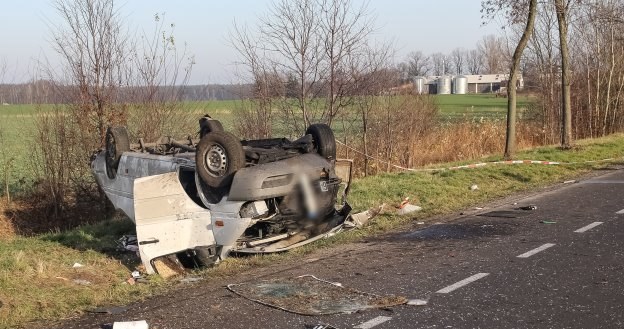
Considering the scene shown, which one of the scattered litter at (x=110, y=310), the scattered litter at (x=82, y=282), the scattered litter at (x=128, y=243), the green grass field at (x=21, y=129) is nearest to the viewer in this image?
the scattered litter at (x=110, y=310)

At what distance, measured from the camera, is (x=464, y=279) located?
6.35m

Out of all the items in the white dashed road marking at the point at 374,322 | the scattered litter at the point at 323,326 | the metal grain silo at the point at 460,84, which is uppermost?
the metal grain silo at the point at 460,84

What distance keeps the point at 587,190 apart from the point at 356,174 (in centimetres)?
583

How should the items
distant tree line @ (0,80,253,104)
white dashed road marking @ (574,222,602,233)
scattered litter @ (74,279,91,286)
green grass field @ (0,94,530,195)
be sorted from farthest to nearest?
green grass field @ (0,94,530,195) → distant tree line @ (0,80,253,104) → white dashed road marking @ (574,222,602,233) → scattered litter @ (74,279,91,286)

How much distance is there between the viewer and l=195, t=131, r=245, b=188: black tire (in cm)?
687

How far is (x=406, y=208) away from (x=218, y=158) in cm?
450

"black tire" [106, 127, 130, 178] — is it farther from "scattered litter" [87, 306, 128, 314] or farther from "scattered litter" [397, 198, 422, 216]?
"scattered litter" [397, 198, 422, 216]

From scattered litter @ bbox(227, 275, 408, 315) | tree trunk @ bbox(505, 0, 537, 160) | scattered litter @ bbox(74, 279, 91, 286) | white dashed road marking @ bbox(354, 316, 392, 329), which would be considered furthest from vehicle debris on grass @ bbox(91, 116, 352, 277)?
tree trunk @ bbox(505, 0, 537, 160)

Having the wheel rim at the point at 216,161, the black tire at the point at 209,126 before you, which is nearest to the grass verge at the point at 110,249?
the wheel rim at the point at 216,161

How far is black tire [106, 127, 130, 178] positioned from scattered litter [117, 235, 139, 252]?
2.74ft

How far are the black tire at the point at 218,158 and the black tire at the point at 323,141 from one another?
51.1 inches

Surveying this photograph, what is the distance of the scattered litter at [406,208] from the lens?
34.1 feet

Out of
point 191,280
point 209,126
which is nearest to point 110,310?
point 191,280

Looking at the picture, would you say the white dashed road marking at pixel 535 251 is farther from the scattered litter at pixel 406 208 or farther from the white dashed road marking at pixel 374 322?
the scattered litter at pixel 406 208
